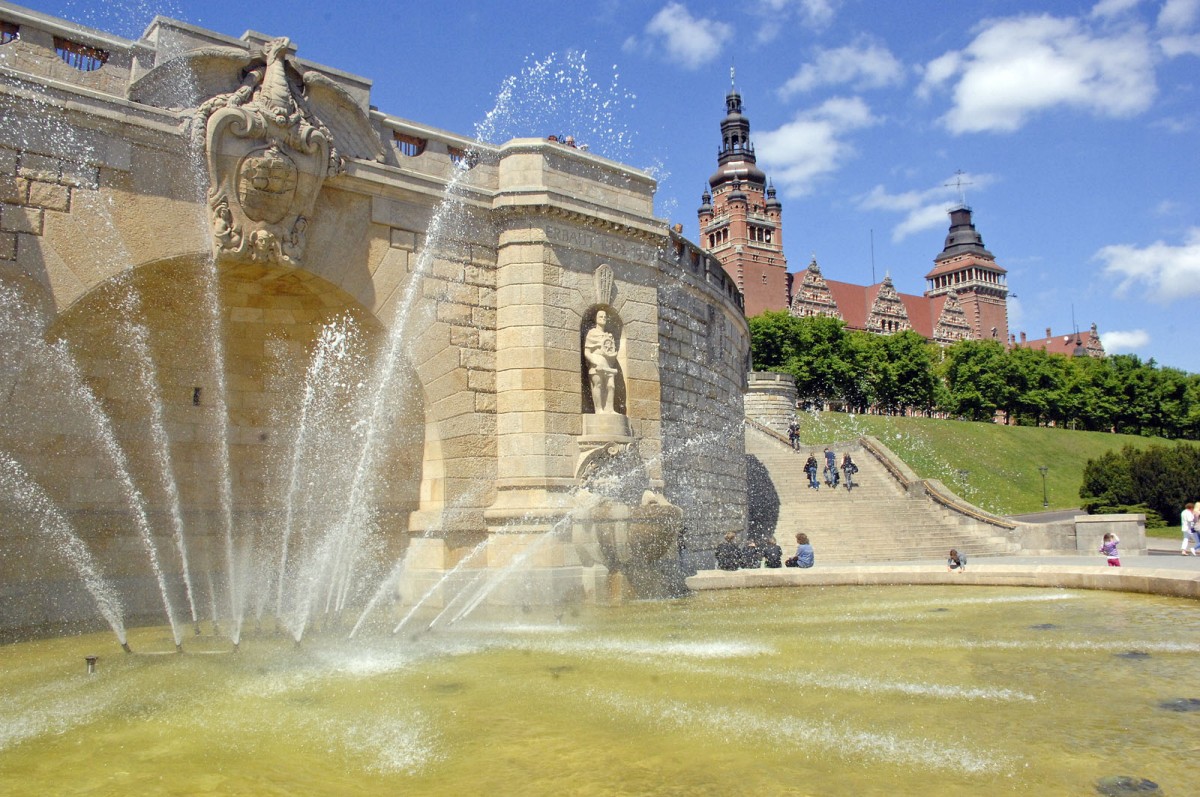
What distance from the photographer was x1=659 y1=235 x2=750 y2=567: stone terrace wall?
53.9 feet

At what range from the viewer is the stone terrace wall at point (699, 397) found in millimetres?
16438

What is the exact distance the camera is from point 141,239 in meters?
10.2

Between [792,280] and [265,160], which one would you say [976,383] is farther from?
[265,160]

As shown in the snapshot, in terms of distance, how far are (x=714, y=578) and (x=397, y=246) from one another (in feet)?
23.4

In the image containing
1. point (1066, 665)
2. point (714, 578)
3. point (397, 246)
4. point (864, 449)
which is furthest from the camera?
point (864, 449)

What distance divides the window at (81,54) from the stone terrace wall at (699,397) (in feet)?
28.6

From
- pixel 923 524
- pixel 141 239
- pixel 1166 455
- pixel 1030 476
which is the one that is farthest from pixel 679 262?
pixel 1030 476

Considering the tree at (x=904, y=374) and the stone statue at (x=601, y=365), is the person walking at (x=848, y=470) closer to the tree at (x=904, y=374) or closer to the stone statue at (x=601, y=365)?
the stone statue at (x=601, y=365)

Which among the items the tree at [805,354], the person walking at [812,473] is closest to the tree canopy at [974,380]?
the tree at [805,354]

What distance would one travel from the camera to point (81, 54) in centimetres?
1033

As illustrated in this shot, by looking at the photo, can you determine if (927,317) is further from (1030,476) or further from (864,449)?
(864,449)

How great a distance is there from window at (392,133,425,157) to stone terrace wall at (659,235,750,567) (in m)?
4.69

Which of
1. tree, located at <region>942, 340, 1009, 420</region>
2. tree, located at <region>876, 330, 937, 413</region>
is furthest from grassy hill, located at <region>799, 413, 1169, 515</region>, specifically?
tree, located at <region>942, 340, 1009, 420</region>

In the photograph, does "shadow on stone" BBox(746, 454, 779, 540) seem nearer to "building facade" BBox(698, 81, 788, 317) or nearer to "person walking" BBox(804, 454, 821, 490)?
"person walking" BBox(804, 454, 821, 490)
